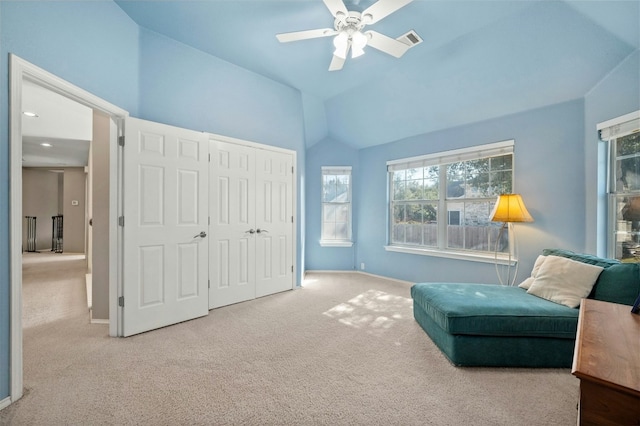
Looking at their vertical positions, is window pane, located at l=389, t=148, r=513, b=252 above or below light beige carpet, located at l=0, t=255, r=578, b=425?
above

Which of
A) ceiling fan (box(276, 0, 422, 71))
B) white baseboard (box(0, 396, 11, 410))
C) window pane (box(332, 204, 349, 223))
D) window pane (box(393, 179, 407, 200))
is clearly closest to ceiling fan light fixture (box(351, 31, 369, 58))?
ceiling fan (box(276, 0, 422, 71))

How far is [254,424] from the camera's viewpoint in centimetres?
158

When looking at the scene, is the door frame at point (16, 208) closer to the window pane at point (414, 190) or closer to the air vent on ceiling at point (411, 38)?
the air vent on ceiling at point (411, 38)

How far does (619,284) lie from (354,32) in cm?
282

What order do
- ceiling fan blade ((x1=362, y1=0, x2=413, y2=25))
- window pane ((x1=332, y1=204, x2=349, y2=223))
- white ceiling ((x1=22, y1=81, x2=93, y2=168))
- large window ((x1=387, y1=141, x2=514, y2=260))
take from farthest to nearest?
window pane ((x1=332, y1=204, x2=349, y2=223)), large window ((x1=387, y1=141, x2=514, y2=260)), white ceiling ((x1=22, y1=81, x2=93, y2=168)), ceiling fan blade ((x1=362, y1=0, x2=413, y2=25))

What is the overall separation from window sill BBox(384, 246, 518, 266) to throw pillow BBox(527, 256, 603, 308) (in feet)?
3.09

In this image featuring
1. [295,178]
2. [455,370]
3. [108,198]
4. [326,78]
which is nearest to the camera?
[455,370]

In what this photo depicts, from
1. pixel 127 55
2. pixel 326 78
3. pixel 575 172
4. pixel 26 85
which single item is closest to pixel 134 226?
pixel 127 55

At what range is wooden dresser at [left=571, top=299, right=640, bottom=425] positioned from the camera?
838 mm

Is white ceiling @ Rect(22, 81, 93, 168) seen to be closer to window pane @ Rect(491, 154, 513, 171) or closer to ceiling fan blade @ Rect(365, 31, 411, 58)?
ceiling fan blade @ Rect(365, 31, 411, 58)

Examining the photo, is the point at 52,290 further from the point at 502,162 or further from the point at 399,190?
the point at 502,162

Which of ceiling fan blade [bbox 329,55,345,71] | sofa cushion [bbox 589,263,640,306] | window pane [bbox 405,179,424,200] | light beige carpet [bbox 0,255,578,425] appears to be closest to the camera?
light beige carpet [bbox 0,255,578,425]

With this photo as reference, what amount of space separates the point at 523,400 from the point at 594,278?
1.22m

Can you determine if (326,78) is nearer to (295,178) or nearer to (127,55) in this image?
(295,178)
